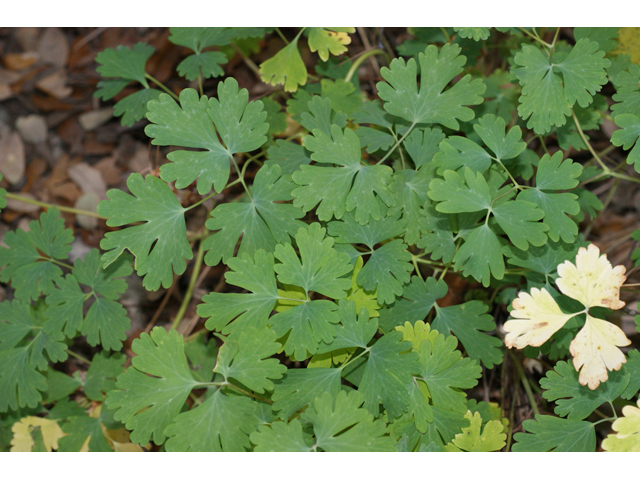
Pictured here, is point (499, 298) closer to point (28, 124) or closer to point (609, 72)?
point (609, 72)

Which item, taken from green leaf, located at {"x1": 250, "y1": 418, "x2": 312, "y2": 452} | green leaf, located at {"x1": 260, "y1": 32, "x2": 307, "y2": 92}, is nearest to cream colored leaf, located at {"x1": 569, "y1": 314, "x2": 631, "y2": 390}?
green leaf, located at {"x1": 250, "y1": 418, "x2": 312, "y2": 452}

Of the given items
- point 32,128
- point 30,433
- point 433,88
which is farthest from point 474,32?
point 32,128

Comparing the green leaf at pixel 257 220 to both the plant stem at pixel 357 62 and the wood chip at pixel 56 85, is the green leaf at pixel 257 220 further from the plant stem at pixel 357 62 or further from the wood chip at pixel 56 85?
the wood chip at pixel 56 85

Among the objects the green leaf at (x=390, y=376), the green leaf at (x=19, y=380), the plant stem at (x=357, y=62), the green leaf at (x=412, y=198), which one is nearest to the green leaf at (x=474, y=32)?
the green leaf at (x=412, y=198)

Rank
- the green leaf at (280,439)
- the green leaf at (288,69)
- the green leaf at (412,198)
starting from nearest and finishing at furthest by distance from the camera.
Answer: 1. the green leaf at (280,439)
2. the green leaf at (412,198)
3. the green leaf at (288,69)

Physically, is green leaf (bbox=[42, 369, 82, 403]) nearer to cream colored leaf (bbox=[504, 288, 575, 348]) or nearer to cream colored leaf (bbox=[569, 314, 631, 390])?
cream colored leaf (bbox=[504, 288, 575, 348])
